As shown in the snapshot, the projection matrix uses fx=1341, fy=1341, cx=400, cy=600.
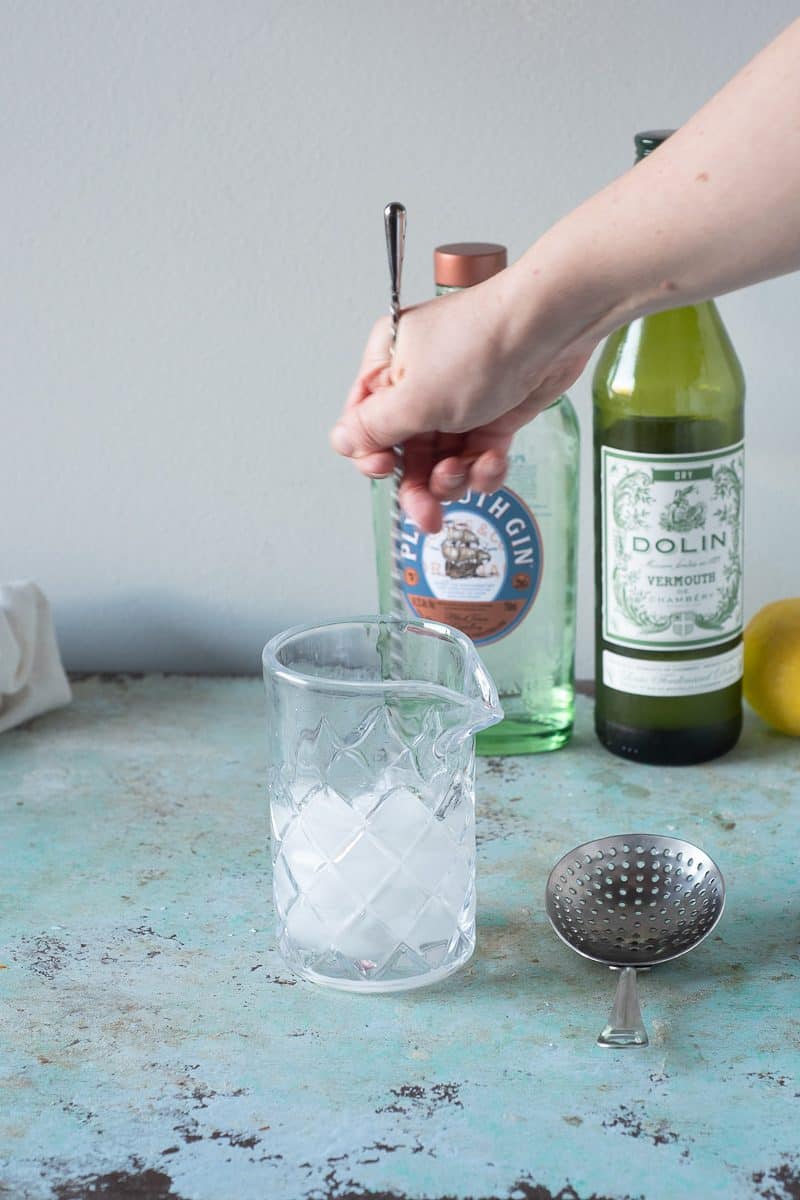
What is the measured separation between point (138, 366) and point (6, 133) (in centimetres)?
18

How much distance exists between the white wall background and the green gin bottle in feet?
0.35

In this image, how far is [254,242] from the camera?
3.02 ft

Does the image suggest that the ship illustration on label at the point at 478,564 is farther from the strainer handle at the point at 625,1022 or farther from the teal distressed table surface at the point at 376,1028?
the strainer handle at the point at 625,1022

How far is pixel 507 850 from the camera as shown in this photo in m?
0.75

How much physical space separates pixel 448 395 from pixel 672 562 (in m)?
0.21

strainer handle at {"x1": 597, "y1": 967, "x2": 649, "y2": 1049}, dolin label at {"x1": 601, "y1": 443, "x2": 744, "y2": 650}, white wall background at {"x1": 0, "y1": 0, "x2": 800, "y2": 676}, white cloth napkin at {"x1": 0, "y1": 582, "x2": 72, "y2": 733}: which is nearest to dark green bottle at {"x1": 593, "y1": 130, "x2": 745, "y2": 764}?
dolin label at {"x1": 601, "y1": 443, "x2": 744, "y2": 650}

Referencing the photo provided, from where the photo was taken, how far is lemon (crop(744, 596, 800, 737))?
856mm

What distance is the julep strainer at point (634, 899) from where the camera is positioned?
63 centimetres

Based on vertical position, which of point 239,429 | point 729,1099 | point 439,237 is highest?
point 439,237

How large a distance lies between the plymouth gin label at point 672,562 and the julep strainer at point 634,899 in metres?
0.16

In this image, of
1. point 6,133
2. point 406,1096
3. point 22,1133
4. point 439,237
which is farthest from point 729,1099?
point 6,133

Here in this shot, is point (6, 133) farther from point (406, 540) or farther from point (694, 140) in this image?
point (694, 140)

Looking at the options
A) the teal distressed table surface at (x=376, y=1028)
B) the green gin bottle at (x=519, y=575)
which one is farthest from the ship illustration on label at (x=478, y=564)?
the teal distressed table surface at (x=376, y=1028)

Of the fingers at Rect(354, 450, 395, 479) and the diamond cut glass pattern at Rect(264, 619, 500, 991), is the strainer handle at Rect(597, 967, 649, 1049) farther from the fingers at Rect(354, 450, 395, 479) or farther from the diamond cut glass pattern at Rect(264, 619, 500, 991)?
the fingers at Rect(354, 450, 395, 479)
